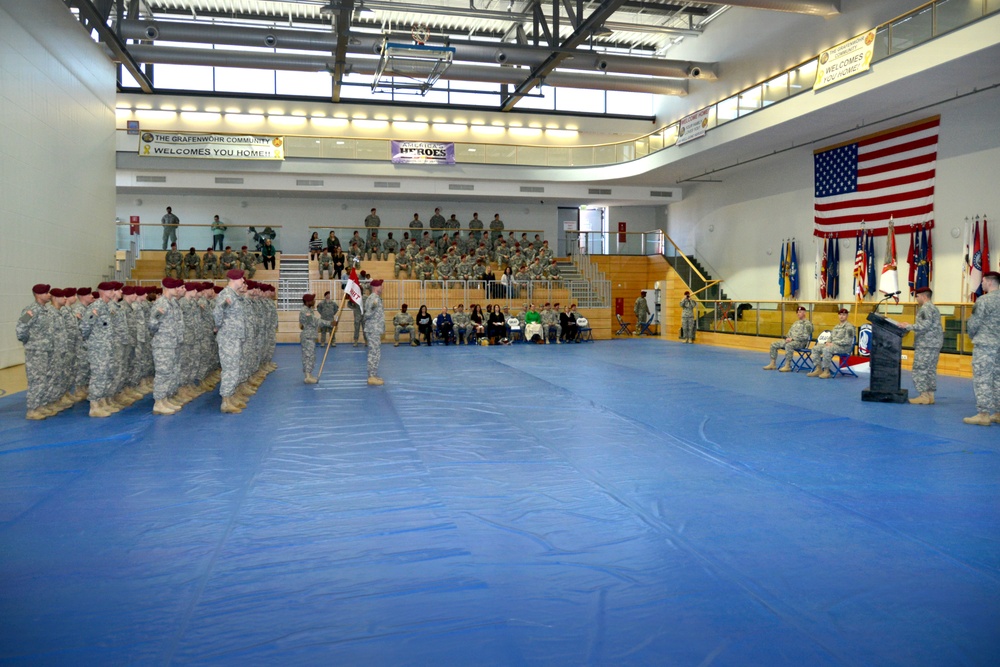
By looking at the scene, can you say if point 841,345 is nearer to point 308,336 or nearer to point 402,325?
point 308,336

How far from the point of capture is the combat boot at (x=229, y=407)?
9789 mm

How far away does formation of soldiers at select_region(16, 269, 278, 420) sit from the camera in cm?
930

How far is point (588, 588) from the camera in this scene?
3.94 meters

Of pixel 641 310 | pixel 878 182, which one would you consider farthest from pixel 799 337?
pixel 641 310

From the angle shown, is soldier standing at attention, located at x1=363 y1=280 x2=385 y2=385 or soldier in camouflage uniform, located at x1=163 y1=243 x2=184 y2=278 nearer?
soldier standing at attention, located at x1=363 y1=280 x2=385 y2=385

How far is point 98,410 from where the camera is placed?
30.6 feet

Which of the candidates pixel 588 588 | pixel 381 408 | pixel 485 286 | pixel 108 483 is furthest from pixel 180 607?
pixel 485 286

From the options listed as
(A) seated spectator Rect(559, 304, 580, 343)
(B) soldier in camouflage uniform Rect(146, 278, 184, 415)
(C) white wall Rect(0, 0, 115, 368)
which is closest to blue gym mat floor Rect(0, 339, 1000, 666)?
(B) soldier in camouflage uniform Rect(146, 278, 184, 415)

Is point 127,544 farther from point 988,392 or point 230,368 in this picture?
point 988,392

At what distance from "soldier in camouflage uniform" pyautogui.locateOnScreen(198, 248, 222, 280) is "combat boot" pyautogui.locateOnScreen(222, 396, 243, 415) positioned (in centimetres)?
1685

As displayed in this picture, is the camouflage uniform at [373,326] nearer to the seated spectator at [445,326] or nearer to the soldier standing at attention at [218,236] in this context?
the seated spectator at [445,326]

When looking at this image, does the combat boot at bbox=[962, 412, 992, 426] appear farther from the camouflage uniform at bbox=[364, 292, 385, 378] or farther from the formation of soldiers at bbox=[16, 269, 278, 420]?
the formation of soldiers at bbox=[16, 269, 278, 420]

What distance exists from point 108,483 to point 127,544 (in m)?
1.77

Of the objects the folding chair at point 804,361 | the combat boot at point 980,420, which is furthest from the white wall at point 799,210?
the combat boot at point 980,420
